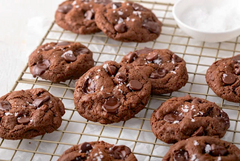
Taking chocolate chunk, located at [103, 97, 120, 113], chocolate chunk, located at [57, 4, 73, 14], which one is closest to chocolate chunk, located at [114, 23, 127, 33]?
chocolate chunk, located at [57, 4, 73, 14]

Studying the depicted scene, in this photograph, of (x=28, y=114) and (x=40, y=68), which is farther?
(x=40, y=68)

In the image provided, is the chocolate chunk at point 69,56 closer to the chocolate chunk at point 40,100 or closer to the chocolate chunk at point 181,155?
the chocolate chunk at point 40,100

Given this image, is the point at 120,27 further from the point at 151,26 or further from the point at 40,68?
the point at 40,68

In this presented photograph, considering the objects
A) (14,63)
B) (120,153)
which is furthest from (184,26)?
(14,63)

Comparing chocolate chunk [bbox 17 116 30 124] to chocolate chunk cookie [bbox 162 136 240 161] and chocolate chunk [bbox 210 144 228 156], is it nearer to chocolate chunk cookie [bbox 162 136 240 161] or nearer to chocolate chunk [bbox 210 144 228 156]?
chocolate chunk cookie [bbox 162 136 240 161]

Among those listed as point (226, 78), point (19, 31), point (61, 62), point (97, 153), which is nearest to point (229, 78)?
point (226, 78)

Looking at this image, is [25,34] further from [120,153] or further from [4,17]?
[120,153]
